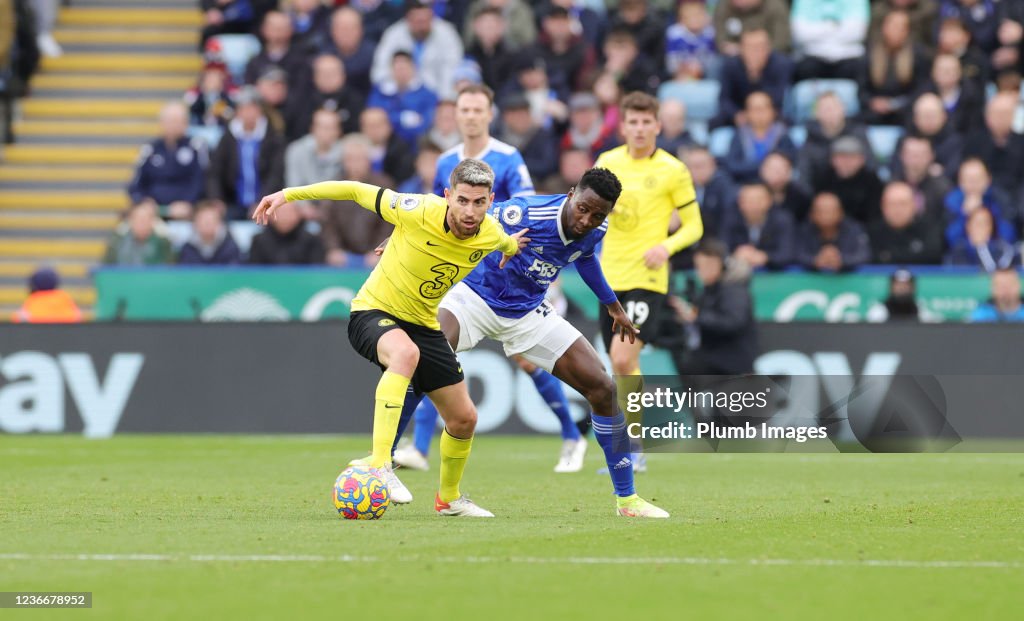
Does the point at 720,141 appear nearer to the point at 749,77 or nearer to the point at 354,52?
the point at 749,77

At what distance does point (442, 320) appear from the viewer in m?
10.6

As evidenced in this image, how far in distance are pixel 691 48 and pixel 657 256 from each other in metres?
9.05

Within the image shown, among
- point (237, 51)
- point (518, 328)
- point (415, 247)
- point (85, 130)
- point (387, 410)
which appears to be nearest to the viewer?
point (387, 410)

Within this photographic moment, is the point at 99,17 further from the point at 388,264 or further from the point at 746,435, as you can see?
the point at 388,264

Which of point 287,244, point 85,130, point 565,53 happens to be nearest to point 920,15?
point 565,53

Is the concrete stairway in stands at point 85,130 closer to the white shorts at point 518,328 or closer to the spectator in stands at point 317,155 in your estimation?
the spectator in stands at point 317,155

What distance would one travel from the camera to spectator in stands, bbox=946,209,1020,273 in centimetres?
1766

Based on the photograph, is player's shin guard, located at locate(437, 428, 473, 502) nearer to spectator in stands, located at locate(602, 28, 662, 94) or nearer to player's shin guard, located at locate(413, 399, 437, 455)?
player's shin guard, located at locate(413, 399, 437, 455)

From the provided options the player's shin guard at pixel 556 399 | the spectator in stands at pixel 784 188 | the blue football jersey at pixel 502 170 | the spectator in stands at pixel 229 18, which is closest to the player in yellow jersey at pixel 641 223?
the blue football jersey at pixel 502 170

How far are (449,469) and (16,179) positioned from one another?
48.7ft

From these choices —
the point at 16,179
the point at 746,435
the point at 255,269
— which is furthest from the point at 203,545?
the point at 16,179

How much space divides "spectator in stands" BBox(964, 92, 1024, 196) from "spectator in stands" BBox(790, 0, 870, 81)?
Answer: 1.92 metres

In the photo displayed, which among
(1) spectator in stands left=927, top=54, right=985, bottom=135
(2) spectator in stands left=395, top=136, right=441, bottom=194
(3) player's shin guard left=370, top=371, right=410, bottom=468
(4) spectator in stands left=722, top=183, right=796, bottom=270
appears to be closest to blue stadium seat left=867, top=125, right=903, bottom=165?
(1) spectator in stands left=927, top=54, right=985, bottom=135

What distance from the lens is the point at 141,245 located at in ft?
61.0
